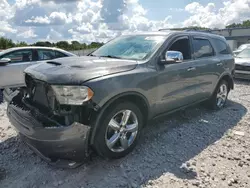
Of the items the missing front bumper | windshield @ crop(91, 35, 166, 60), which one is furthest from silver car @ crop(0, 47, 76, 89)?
the missing front bumper

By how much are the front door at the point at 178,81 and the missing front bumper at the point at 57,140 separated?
148cm

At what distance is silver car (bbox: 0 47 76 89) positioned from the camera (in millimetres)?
7716

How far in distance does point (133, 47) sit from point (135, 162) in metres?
1.91

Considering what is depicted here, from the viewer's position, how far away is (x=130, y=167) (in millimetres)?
3434

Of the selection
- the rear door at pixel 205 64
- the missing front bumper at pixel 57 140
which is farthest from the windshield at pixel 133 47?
the missing front bumper at pixel 57 140

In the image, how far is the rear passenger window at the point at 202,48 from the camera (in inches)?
197

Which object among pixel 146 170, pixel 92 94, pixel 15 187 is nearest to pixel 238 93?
pixel 146 170

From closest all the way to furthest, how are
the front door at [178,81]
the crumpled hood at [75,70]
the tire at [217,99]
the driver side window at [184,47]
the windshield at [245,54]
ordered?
1. the crumpled hood at [75,70]
2. the front door at [178,81]
3. the driver side window at [184,47]
4. the tire at [217,99]
5. the windshield at [245,54]


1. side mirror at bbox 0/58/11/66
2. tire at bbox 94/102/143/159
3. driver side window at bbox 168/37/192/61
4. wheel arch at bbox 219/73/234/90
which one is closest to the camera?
tire at bbox 94/102/143/159

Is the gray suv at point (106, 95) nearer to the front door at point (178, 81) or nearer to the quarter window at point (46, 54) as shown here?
the front door at point (178, 81)

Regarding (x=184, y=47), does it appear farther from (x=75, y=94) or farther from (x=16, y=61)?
(x=16, y=61)

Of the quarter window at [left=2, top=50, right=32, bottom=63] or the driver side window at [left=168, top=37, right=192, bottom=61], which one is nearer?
the driver side window at [left=168, top=37, right=192, bottom=61]

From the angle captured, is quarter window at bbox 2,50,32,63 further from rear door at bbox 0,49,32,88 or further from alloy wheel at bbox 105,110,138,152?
alloy wheel at bbox 105,110,138,152

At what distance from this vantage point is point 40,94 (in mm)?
3561
